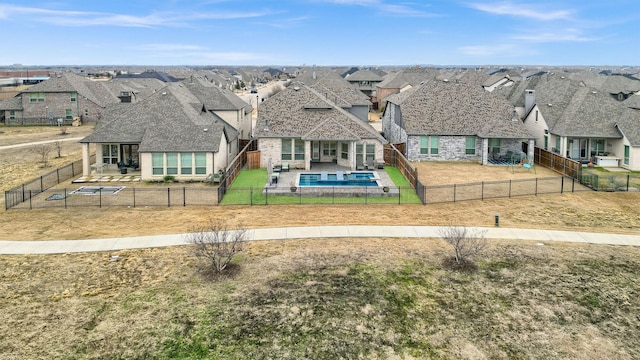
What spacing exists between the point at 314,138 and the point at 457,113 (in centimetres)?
1507

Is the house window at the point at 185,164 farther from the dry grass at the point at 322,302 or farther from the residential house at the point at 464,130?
the residential house at the point at 464,130

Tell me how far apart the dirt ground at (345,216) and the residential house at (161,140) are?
7725 millimetres

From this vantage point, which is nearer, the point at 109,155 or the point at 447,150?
the point at 109,155

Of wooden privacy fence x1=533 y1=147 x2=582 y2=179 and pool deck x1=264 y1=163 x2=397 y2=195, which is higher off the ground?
wooden privacy fence x1=533 y1=147 x2=582 y2=179

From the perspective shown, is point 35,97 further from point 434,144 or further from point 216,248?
point 216,248

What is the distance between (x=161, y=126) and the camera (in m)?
36.6

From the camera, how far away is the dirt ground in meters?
24.2

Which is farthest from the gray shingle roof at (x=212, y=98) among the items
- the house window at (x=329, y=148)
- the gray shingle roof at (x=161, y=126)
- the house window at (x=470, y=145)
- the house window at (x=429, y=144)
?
the house window at (x=470, y=145)

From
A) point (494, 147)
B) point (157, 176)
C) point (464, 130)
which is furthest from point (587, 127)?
point (157, 176)

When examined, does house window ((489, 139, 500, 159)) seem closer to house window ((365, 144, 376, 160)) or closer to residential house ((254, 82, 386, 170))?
residential house ((254, 82, 386, 170))

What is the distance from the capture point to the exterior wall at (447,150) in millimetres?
44375

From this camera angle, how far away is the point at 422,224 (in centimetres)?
2516

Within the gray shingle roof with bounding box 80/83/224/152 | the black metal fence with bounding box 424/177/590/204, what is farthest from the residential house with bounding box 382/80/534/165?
the gray shingle roof with bounding box 80/83/224/152

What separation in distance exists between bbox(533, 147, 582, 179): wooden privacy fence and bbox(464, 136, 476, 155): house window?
5099 mm
